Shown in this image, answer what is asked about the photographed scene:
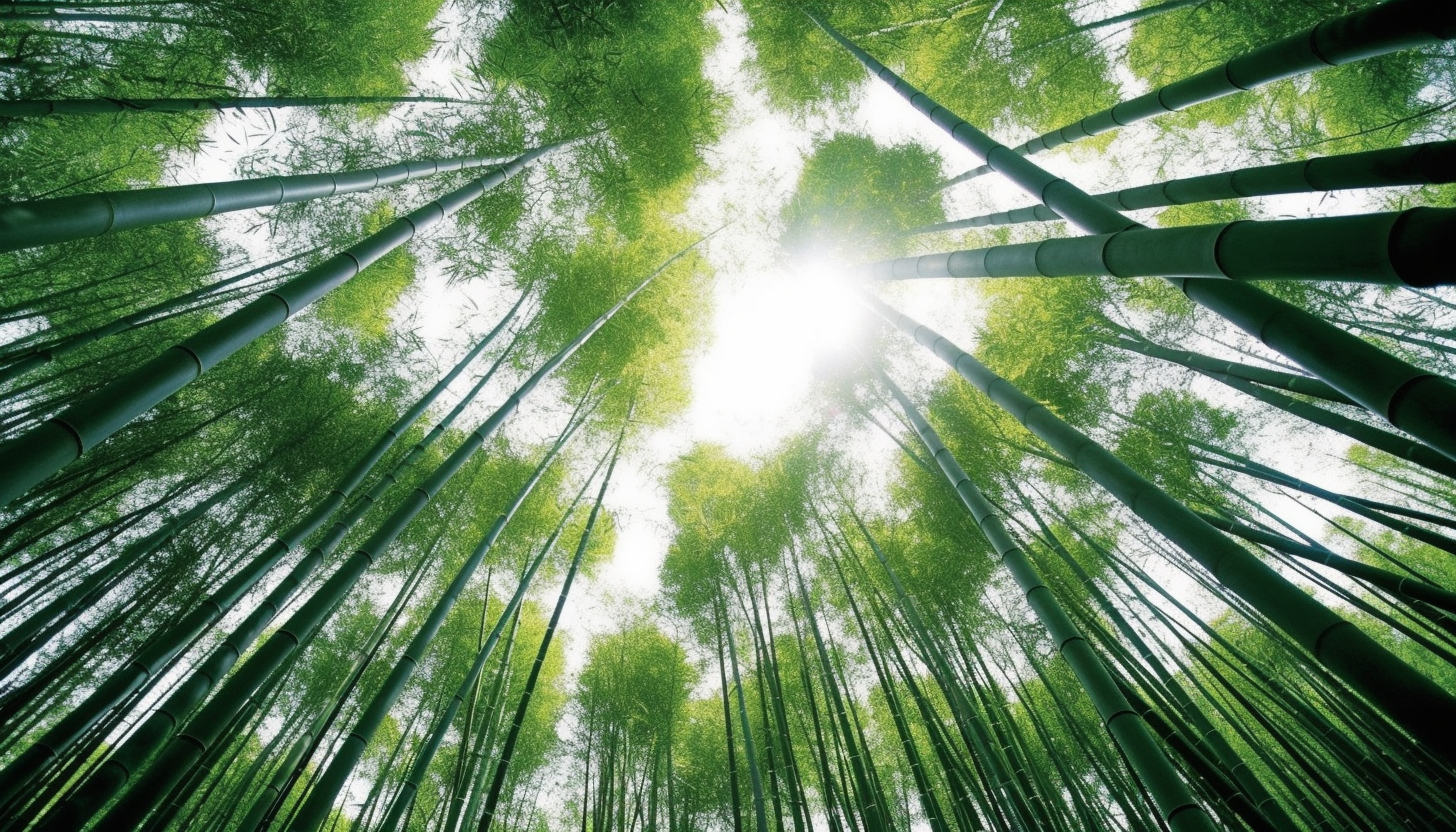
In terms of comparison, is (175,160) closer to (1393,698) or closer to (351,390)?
(351,390)

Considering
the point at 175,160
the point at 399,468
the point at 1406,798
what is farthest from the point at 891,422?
the point at 175,160

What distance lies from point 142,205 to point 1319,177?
295 centimetres

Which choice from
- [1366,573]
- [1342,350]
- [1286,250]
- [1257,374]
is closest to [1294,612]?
[1342,350]

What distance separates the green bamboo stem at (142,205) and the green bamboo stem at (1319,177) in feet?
8.09

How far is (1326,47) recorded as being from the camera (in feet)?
4.85

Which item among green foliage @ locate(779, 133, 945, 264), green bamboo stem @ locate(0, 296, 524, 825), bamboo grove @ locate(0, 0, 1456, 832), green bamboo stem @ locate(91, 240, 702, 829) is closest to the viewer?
green bamboo stem @ locate(91, 240, 702, 829)

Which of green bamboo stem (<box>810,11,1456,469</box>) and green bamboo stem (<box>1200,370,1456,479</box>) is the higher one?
green bamboo stem (<box>1200,370,1456,479</box>)

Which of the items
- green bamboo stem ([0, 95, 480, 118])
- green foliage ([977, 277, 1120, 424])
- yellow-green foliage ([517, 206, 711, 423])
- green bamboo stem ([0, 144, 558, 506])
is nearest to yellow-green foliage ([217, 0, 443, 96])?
green bamboo stem ([0, 95, 480, 118])

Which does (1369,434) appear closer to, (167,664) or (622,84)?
(622,84)

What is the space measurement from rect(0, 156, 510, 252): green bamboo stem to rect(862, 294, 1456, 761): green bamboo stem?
2241mm

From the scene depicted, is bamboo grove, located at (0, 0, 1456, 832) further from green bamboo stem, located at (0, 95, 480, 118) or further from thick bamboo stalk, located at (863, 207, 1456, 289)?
thick bamboo stalk, located at (863, 207, 1456, 289)

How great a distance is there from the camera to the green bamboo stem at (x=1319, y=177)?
102 centimetres

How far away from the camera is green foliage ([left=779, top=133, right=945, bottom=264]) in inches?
181

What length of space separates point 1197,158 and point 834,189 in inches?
112
